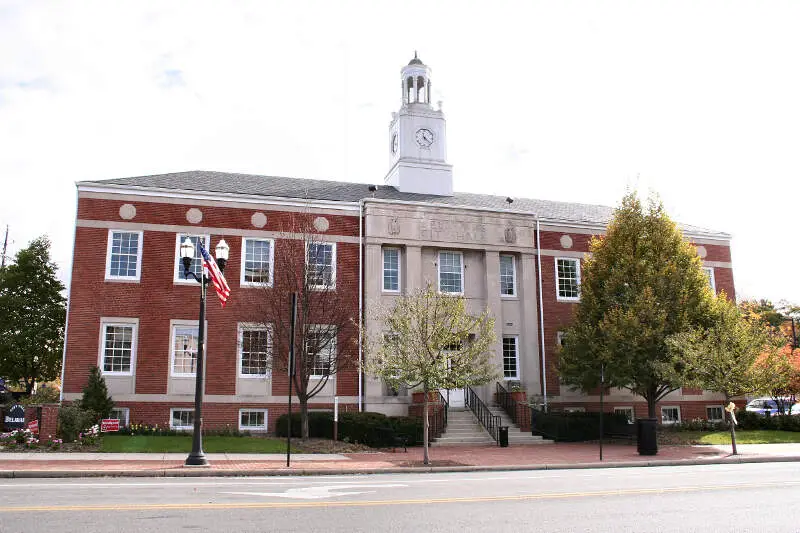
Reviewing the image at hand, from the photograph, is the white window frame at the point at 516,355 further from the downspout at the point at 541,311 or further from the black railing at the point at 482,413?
the black railing at the point at 482,413

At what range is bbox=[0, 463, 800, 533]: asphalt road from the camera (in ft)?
28.8

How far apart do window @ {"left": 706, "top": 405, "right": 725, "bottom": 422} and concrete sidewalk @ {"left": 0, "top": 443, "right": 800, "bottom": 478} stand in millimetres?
8034

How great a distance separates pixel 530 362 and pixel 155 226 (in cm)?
1653

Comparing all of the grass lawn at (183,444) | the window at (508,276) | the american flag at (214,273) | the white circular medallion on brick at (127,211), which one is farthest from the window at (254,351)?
the window at (508,276)

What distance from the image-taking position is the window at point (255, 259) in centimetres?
2778

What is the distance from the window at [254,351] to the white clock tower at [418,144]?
10.7 metres

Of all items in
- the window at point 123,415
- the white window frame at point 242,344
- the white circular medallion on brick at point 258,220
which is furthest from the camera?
the white circular medallion on brick at point 258,220

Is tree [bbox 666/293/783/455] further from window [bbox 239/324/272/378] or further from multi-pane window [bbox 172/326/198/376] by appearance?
multi-pane window [bbox 172/326/198/376]

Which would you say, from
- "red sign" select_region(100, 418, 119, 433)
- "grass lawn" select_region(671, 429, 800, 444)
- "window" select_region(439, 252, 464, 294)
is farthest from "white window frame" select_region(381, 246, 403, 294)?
"grass lawn" select_region(671, 429, 800, 444)

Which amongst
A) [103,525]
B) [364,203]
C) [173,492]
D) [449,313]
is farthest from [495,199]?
[103,525]

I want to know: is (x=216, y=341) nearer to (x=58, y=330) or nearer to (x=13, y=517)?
(x=58, y=330)

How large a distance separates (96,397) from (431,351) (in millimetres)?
11961

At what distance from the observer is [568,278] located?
1271 inches

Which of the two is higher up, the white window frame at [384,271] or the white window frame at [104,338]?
the white window frame at [384,271]
